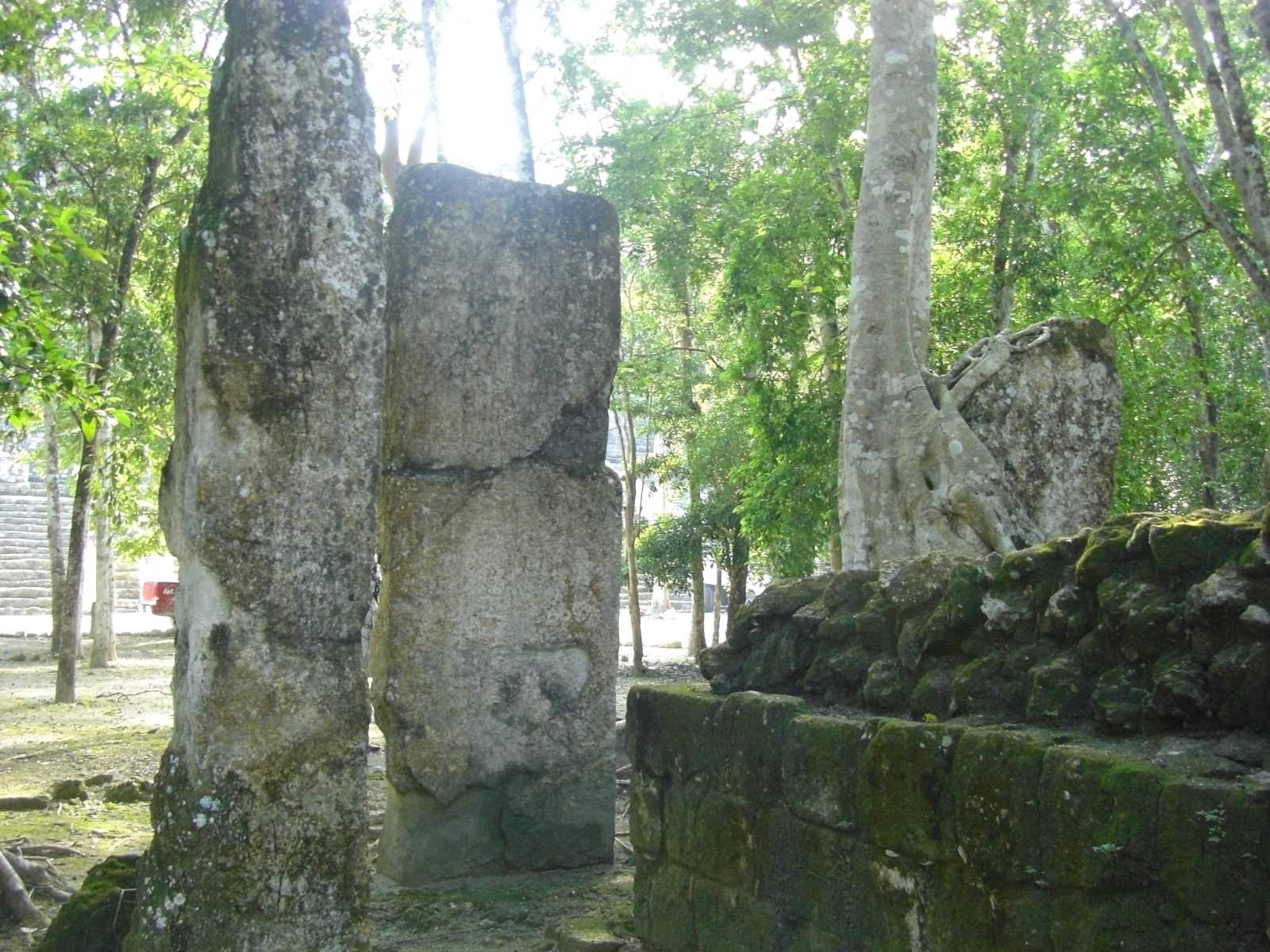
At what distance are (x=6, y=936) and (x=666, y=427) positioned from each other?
16.2 metres

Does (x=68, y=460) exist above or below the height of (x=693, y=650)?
above

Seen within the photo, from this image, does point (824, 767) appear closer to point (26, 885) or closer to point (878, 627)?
point (878, 627)

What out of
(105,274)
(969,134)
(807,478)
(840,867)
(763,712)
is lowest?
(840,867)

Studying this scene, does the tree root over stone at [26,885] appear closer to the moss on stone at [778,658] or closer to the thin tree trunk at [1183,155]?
the moss on stone at [778,658]

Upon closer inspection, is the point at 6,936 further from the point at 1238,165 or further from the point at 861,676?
the point at 1238,165

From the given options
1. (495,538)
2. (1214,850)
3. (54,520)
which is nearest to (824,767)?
(1214,850)

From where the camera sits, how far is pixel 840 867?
11.5 ft

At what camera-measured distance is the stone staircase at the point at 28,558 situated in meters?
34.6

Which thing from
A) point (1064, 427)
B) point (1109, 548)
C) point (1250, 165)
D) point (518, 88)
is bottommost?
point (1109, 548)

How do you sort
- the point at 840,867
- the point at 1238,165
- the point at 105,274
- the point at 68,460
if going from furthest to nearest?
the point at 68,460
the point at 105,274
the point at 1238,165
the point at 840,867

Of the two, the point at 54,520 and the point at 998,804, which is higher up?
the point at 54,520

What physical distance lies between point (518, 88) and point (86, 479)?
6.46m

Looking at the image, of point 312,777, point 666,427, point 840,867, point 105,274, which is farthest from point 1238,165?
point 666,427

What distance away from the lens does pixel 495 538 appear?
6.04 m
